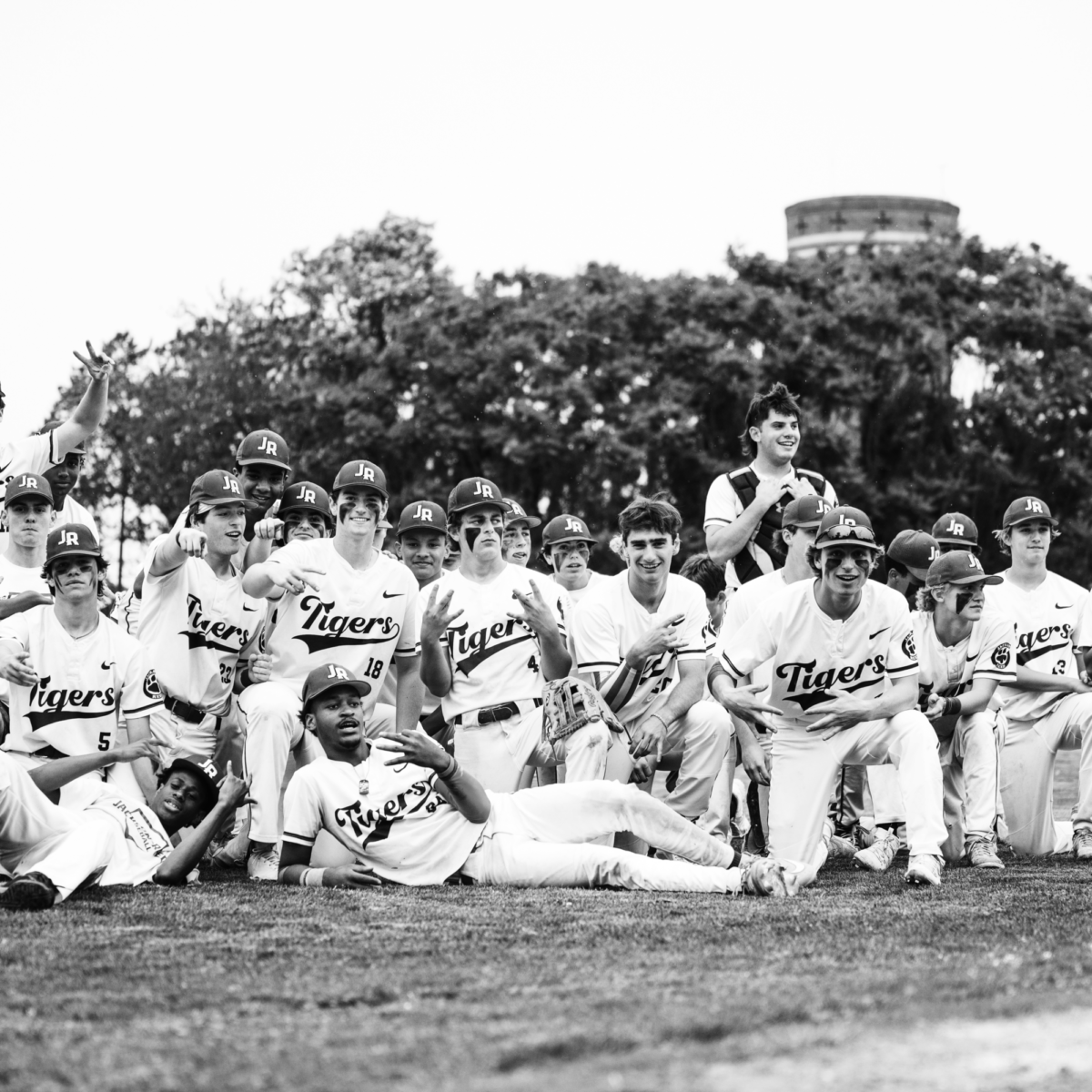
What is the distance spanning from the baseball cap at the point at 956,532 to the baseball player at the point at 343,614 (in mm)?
3742

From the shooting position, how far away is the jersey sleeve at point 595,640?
936 cm

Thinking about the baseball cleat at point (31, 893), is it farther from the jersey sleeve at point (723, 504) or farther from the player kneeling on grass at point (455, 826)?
the jersey sleeve at point (723, 504)

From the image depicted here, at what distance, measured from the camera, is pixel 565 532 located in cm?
1217

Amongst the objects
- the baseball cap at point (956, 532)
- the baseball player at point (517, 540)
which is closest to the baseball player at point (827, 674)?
the baseball cap at point (956, 532)

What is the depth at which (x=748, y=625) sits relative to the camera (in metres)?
8.74

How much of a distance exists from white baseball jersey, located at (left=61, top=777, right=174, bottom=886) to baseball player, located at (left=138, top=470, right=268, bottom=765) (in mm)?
968

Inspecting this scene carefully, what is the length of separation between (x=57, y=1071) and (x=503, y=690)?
18.6 ft

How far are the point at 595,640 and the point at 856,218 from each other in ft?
146

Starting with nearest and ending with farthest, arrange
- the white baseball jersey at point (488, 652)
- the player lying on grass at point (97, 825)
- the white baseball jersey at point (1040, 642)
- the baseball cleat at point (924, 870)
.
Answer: the player lying on grass at point (97, 825)
the baseball cleat at point (924, 870)
the white baseball jersey at point (488, 652)
the white baseball jersey at point (1040, 642)

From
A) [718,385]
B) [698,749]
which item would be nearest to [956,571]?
[698,749]

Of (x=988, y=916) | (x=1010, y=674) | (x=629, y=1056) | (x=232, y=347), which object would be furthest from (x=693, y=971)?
(x=232, y=347)

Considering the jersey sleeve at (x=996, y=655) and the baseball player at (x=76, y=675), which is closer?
the baseball player at (x=76, y=675)

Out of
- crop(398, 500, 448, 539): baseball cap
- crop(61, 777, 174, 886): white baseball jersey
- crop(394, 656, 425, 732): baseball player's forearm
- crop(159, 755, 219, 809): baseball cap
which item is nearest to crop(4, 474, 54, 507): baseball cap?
crop(159, 755, 219, 809): baseball cap

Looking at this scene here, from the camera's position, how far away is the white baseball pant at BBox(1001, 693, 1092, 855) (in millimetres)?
10055
